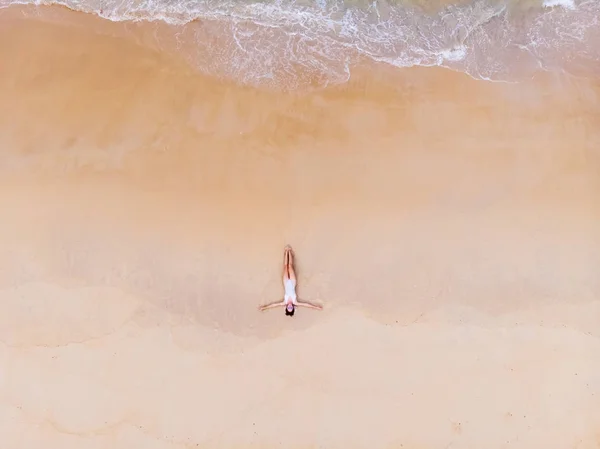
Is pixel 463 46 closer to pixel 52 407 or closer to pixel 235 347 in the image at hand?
pixel 235 347

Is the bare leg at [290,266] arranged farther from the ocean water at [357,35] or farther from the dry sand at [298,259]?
the ocean water at [357,35]

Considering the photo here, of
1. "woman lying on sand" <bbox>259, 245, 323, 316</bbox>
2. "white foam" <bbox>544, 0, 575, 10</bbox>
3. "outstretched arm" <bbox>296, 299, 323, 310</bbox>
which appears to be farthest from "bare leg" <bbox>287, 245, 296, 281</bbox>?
"white foam" <bbox>544, 0, 575, 10</bbox>

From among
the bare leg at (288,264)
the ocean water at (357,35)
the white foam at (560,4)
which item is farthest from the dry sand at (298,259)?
the white foam at (560,4)

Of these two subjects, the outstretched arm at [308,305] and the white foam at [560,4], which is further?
the white foam at [560,4]

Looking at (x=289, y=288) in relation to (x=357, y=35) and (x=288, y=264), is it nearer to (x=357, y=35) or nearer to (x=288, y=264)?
(x=288, y=264)

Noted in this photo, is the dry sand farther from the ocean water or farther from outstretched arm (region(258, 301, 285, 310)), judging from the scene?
the ocean water

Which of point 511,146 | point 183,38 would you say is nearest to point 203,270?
point 183,38

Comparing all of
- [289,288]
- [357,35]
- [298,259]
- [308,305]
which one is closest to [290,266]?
[298,259]
